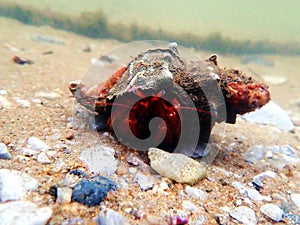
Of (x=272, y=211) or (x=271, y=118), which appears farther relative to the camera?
(x=271, y=118)

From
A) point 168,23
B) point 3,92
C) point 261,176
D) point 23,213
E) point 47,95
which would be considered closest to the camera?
point 23,213

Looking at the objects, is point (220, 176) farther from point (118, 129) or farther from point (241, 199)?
point (118, 129)

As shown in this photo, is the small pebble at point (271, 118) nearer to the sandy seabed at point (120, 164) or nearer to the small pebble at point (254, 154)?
the sandy seabed at point (120, 164)

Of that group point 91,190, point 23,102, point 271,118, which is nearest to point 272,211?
point 91,190

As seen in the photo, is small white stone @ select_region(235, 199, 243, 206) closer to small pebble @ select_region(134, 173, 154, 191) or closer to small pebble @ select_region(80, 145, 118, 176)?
small pebble @ select_region(134, 173, 154, 191)

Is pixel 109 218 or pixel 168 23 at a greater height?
pixel 168 23

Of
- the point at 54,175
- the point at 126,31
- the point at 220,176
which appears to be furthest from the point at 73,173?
the point at 126,31

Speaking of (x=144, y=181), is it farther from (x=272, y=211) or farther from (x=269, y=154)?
(x=269, y=154)

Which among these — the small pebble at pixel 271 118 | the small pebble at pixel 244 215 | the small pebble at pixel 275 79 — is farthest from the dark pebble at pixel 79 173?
the small pebble at pixel 275 79

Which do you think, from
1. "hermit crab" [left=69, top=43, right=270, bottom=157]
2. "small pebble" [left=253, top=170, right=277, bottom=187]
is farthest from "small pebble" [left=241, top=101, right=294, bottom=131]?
"hermit crab" [left=69, top=43, right=270, bottom=157]
